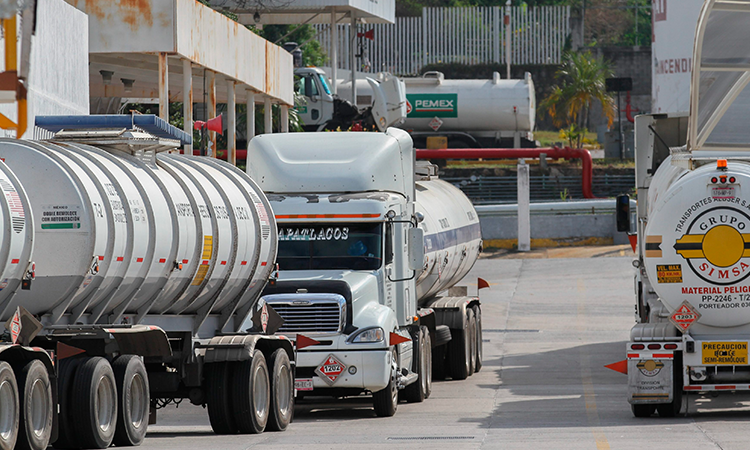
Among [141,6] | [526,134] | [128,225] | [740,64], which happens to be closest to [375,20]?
[526,134]

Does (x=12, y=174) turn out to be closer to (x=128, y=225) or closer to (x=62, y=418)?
(x=128, y=225)

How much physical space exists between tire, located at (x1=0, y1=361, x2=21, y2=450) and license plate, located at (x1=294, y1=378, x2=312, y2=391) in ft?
19.1

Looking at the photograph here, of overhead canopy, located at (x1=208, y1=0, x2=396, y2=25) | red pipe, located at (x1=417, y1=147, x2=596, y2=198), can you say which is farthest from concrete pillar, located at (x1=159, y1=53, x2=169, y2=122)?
red pipe, located at (x1=417, y1=147, x2=596, y2=198)

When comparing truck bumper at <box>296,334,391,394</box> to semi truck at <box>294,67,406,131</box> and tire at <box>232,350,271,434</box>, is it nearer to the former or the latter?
tire at <box>232,350,271,434</box>

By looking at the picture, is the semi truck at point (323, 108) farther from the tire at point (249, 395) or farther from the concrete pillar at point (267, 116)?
the tire at point (249, 395)

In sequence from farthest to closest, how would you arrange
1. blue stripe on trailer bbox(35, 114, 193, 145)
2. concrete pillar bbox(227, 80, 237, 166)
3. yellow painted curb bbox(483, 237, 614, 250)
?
yellow painted curb bbox(483, 237, 614, 250) < concrete pillar bbox(227, 80, 237, 166) < blue stripe on trailer bbox(35, 114, 193, 145)

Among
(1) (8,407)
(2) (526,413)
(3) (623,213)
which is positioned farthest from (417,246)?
(1) (8,407)

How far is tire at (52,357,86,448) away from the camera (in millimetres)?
11414

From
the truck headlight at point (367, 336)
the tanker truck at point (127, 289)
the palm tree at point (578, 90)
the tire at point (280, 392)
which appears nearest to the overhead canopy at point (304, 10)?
the palm tree at point (578, 90)

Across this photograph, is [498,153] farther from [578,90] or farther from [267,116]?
[267,116]

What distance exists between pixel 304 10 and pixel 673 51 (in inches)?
525

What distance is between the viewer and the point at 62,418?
11.4 meters

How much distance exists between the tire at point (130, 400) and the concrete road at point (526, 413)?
283 mm

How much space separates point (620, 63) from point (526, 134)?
528 inches
